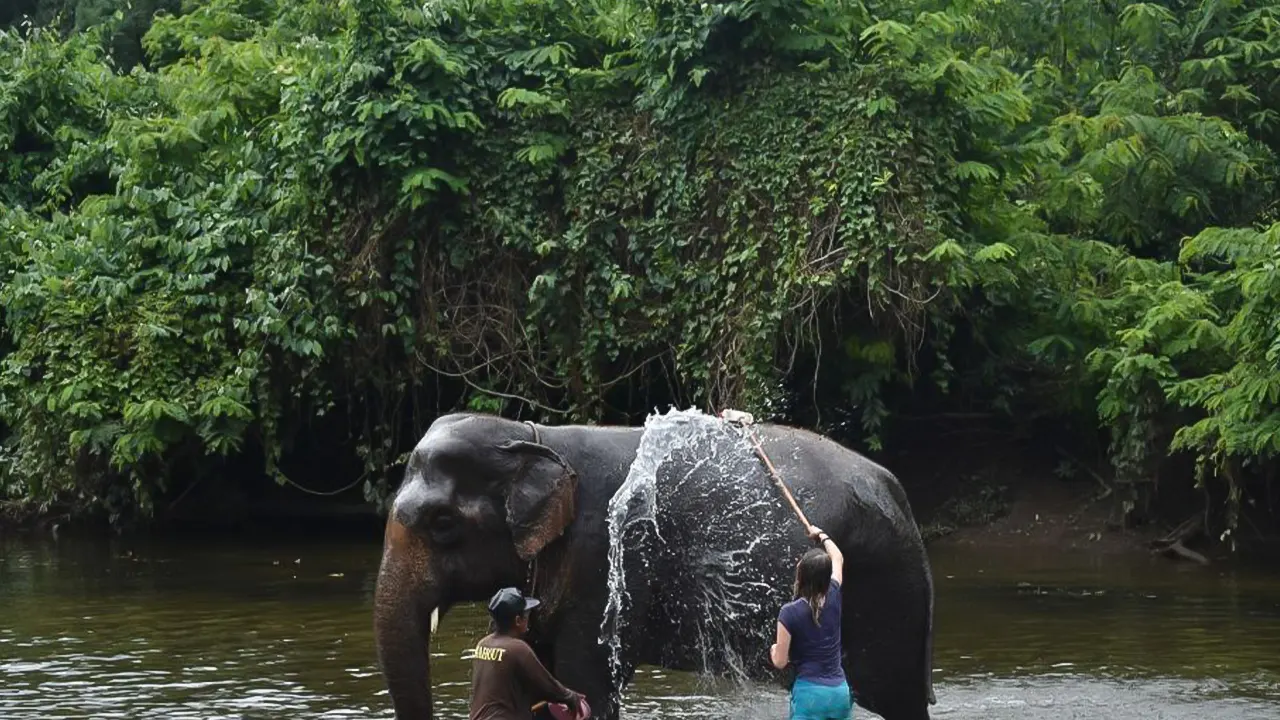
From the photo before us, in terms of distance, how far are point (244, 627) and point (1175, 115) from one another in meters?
10.3

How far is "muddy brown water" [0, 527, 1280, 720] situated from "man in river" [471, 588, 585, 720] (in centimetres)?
241

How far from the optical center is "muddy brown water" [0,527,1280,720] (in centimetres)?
1072

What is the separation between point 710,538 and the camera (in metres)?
9.34

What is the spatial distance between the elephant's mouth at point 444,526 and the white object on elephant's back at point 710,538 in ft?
2.79

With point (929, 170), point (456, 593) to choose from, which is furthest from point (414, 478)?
point (929, 170)

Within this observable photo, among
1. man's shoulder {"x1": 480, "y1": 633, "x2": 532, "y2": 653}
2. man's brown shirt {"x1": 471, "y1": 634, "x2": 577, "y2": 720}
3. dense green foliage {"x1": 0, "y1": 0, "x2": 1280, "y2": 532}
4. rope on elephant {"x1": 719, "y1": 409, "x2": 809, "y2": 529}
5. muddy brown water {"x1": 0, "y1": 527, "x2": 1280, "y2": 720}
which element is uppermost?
dense green foliage {"x1": 0, "y1": 0, "x2": 1280, "y2": 532}

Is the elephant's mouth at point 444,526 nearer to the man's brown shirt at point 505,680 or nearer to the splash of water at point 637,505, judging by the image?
the splash of water at point 637,505

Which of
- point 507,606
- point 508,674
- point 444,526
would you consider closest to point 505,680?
point 508,674

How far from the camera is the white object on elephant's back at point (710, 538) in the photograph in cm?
927

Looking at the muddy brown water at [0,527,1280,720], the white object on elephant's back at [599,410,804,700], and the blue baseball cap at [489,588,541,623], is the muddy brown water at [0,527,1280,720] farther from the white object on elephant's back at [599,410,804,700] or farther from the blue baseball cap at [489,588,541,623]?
the blue baseball cap at [489,588,541,623]

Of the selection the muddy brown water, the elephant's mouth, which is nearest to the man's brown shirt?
the elephant's mouth

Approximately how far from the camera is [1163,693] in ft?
35.5

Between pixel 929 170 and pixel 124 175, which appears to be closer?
pixel 929 170

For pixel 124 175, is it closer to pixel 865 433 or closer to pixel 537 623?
pixel 865 433
